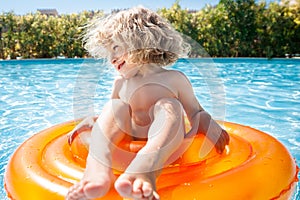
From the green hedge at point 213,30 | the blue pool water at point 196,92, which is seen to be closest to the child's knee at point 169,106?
the blue pool water at point 196,92

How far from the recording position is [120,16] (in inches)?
73.2

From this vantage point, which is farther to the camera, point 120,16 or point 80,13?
point 80,13

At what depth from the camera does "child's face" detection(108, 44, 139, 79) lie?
187 cm

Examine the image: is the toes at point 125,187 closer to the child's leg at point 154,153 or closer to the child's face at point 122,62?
the child's leg at point 154,153

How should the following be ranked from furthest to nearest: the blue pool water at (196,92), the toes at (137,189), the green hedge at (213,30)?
1. the green hedge at (213,30)
2. the blue pool water at (196,92)
3. the toes at (137,189)

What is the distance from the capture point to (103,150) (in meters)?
1.63

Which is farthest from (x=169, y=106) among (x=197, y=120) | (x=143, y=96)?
(x=197, y=120)

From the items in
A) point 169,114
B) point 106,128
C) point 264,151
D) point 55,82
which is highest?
point 169,114

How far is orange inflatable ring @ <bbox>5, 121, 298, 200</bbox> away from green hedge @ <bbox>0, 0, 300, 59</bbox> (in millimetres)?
11171

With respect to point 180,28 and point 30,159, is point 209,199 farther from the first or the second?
point 180,28

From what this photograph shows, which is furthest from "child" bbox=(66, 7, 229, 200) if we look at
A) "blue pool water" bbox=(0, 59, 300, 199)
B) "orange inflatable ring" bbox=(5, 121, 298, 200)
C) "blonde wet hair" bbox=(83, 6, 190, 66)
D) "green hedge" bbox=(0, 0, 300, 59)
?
"green hedge" bbox=(0, 0, 300, 59)

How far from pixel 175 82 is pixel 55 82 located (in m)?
7.40

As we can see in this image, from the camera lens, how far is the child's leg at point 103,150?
4.66ft

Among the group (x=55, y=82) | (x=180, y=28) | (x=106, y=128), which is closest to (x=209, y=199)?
(x=106, y=128)
